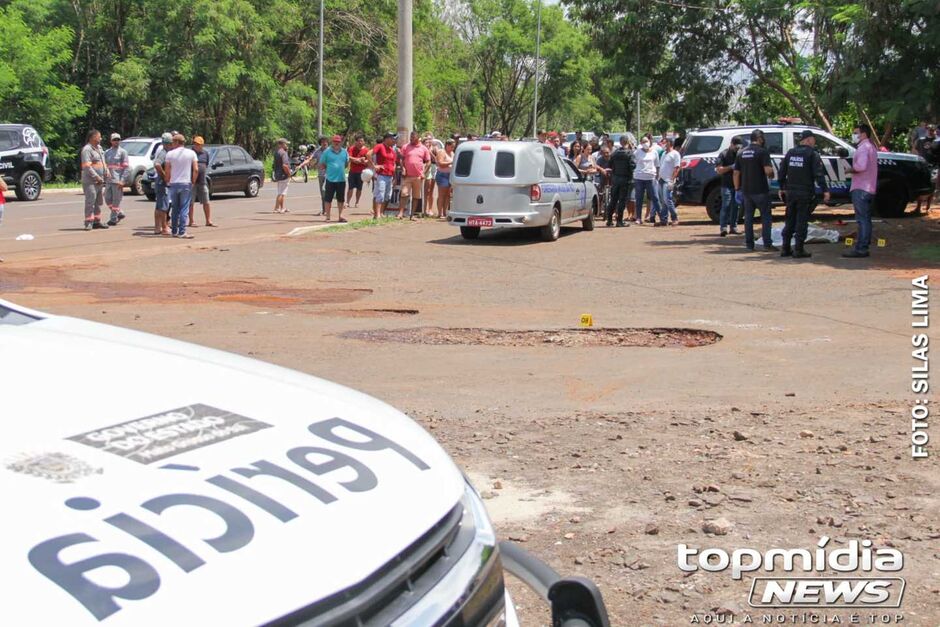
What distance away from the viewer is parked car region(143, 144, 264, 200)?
1161 inches

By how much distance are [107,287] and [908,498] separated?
1050 cm

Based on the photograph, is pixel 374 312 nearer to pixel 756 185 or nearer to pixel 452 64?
pixel 756 185

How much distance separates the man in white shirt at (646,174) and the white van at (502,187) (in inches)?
115

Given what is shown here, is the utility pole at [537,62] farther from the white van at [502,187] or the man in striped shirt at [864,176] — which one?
the man in striped shirt at [864,176]

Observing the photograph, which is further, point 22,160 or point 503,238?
point 22,160

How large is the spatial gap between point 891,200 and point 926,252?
19.6ft

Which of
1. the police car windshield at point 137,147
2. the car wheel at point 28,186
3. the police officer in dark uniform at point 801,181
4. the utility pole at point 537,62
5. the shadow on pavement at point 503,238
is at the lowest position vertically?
the shadow on pavement at point 503,238

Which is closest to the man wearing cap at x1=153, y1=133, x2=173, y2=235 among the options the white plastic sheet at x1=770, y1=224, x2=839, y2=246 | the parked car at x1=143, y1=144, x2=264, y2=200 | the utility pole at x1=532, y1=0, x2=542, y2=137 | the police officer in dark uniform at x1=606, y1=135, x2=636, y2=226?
the police officer in dark uniform at x1=606, y1=135, x2=636, y2=226

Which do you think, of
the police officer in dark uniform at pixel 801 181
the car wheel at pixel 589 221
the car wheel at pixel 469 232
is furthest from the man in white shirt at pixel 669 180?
the police officer in dark uniform at pixel 801 181

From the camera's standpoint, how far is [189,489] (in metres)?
1.99

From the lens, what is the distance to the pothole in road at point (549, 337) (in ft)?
32.1

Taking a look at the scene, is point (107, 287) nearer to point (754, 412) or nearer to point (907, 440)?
point (754, 412)

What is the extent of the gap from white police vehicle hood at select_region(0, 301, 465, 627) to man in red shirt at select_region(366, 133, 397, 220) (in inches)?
781

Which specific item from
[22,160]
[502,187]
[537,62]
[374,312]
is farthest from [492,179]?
[537,62]
